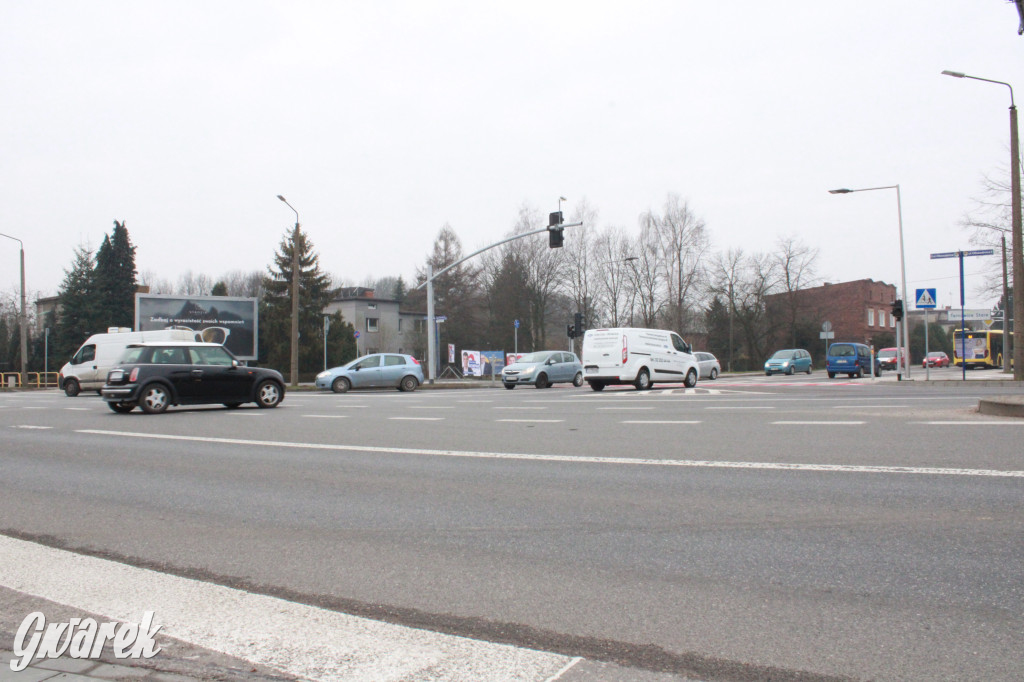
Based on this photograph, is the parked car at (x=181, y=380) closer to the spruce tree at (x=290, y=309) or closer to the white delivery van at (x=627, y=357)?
the white delivery van at (x=627, y=357)

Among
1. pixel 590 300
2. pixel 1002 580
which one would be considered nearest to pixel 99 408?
pixel 1002 580

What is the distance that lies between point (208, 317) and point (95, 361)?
50.0 ft

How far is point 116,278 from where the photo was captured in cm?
7500

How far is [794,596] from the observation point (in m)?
3.84

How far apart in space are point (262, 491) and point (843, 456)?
568 centimetres

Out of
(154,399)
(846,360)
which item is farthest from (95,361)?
(846,360)

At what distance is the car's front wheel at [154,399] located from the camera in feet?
52.4

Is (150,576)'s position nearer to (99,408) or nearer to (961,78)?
(99,408)

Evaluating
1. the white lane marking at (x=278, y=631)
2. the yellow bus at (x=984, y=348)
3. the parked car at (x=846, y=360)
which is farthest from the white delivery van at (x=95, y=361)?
the yellow bus at (x=984, y=348)

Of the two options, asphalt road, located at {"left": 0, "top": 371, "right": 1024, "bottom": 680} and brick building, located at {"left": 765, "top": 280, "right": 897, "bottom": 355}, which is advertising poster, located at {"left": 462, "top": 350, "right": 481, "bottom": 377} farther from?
brick building, located at {"left": 765, "top": 280, "right": 897, "bottom": 355}

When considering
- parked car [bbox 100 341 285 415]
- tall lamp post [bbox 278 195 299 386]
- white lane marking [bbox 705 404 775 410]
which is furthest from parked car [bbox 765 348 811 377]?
parked car [bbox 100 341 285 415]

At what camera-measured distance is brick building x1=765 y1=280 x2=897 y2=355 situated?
2862 inches

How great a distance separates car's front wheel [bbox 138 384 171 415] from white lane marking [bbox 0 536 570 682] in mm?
12158

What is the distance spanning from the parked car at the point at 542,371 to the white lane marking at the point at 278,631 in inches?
1040
